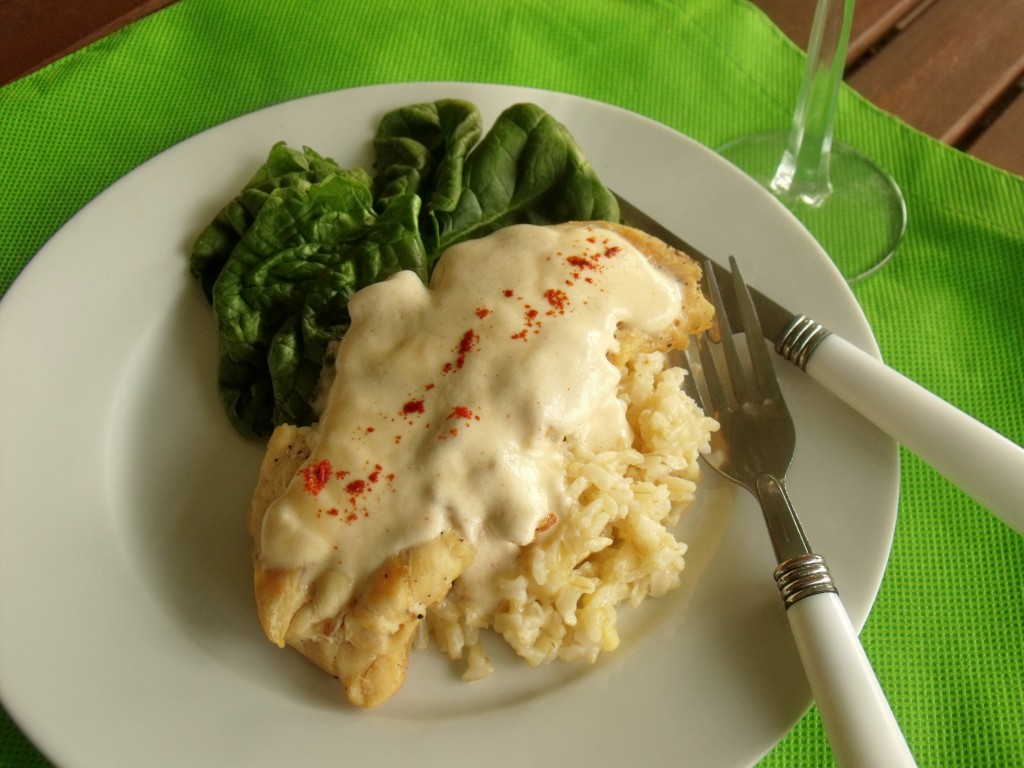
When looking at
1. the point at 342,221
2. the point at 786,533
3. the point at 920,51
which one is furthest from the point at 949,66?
the point at 342,221

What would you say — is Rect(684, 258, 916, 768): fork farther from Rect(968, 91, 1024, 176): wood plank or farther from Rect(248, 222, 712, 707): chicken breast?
Rect(968, 91, 1024, 176): wood plank

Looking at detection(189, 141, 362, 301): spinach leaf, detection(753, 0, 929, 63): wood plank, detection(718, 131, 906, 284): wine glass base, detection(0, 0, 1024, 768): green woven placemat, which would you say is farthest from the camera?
detection(753, 0, 929, 63): wood plank

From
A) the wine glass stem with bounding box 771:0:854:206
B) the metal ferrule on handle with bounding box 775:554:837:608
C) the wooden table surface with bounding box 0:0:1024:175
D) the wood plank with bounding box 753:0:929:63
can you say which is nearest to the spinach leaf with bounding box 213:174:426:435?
the metal ferrule on handle with bounding box 775:554:837:608

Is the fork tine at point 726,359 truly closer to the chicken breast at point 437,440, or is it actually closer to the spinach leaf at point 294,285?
the chicken breast at point 437,440

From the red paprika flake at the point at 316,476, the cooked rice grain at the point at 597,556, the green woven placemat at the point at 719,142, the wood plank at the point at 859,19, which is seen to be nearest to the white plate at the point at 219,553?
the cooked rice grain at the point at 597,556

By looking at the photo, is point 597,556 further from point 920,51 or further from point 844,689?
point 920,51

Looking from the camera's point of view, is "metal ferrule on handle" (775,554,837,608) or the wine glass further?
the wine glass

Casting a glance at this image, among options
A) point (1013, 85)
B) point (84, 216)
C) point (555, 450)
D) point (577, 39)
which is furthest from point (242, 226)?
point (1013, 85)
